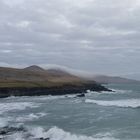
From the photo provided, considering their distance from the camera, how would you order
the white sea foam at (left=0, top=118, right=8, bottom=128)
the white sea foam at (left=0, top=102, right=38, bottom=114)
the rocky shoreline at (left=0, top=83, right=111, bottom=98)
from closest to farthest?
1. the white sea foam at (left=0, top=118, right=8, bottom=128)
2. the white sea foam at (left=0, top=102, right=38, bottom=114)
3. the rocky shoreline at (left=0, top=83, right=111, bottom=98)

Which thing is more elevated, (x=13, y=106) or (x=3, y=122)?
(x=13, y=106)

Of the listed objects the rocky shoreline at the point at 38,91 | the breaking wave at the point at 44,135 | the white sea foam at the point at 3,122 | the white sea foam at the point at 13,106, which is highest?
the rocky shoreline at the point at 38,91

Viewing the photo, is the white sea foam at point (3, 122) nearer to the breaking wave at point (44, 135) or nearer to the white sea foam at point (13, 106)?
the breaking wave at point (44, 135)

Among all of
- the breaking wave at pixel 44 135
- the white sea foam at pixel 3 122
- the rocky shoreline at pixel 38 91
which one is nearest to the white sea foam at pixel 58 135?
the breaking wave at pixel 44 135

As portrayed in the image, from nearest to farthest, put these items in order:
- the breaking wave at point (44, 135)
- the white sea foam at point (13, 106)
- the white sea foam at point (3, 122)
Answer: the breaking wave at point (44, 135), the white sea foam at point (3, 122), the white sea foam at point (13, 106)

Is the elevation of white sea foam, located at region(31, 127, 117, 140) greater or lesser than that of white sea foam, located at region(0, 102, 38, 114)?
lesser

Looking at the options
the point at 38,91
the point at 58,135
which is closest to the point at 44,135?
the point at 58,135

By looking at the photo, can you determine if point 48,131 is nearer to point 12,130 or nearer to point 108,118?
point 12,130

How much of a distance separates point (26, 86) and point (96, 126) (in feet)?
196

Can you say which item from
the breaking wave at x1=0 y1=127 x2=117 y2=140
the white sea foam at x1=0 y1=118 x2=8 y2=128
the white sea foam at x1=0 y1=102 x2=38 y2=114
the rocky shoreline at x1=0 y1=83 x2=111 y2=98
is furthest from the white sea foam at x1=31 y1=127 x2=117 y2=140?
the rocky shoreline at x1=0 y1=83 x2=111 y2=98

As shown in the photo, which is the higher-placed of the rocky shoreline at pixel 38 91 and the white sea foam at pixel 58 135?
the rocky shoreline at pixel 38 91

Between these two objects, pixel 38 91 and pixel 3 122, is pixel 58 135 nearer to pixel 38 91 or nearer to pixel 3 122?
pixel 3 122

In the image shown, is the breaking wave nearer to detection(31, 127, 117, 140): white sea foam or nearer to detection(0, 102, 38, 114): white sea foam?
detection(31, 127, 117, 140): white sea foam

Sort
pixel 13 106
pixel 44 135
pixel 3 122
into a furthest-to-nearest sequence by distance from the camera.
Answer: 1. pixel 13 106
2. pixel 3 122
3. pixel 44 135
